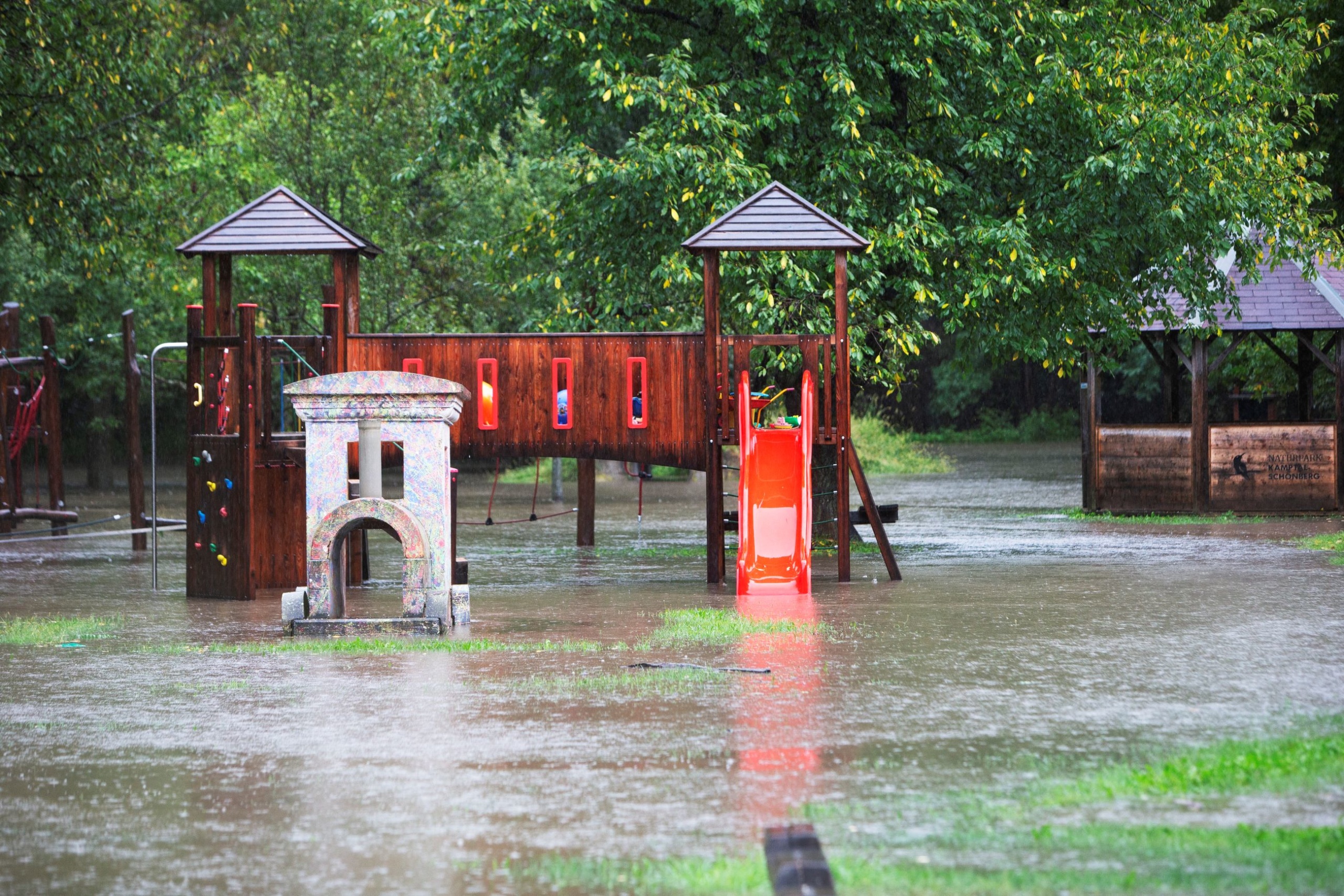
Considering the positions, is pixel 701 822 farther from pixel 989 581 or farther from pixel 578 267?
pixel 578 267

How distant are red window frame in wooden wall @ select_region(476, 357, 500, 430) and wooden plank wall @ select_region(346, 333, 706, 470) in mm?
40

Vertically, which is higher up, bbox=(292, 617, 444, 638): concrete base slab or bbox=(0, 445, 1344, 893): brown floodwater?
bbox=(292, 617, 444, 638): concrete base slab

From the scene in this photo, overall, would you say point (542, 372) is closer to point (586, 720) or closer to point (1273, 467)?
point (586, 720)

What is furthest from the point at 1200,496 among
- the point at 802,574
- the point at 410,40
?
the point at 410,40

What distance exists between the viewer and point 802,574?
583 inches

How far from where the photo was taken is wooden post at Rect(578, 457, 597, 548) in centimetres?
2042

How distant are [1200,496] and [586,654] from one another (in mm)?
16397

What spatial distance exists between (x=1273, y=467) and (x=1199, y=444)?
48.9 inches

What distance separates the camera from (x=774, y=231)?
627 inches

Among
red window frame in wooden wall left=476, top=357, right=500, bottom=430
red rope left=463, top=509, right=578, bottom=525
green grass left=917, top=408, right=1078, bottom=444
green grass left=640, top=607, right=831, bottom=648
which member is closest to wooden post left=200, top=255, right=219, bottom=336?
red window frame in wooden wall left=476, top=357, right=500, bottom=430

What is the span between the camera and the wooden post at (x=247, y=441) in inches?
583

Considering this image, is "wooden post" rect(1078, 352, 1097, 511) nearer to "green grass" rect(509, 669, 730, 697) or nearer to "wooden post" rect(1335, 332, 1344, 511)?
"wooden post" rect(1335, 332, 1344, 511)

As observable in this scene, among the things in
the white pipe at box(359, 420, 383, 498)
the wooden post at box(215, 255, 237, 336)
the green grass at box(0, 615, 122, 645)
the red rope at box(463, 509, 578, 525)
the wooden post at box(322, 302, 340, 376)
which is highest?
the wooden post at box(215, 255, 237, 336)

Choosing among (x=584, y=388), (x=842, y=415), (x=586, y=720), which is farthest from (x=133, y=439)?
(x=586, y=720)
